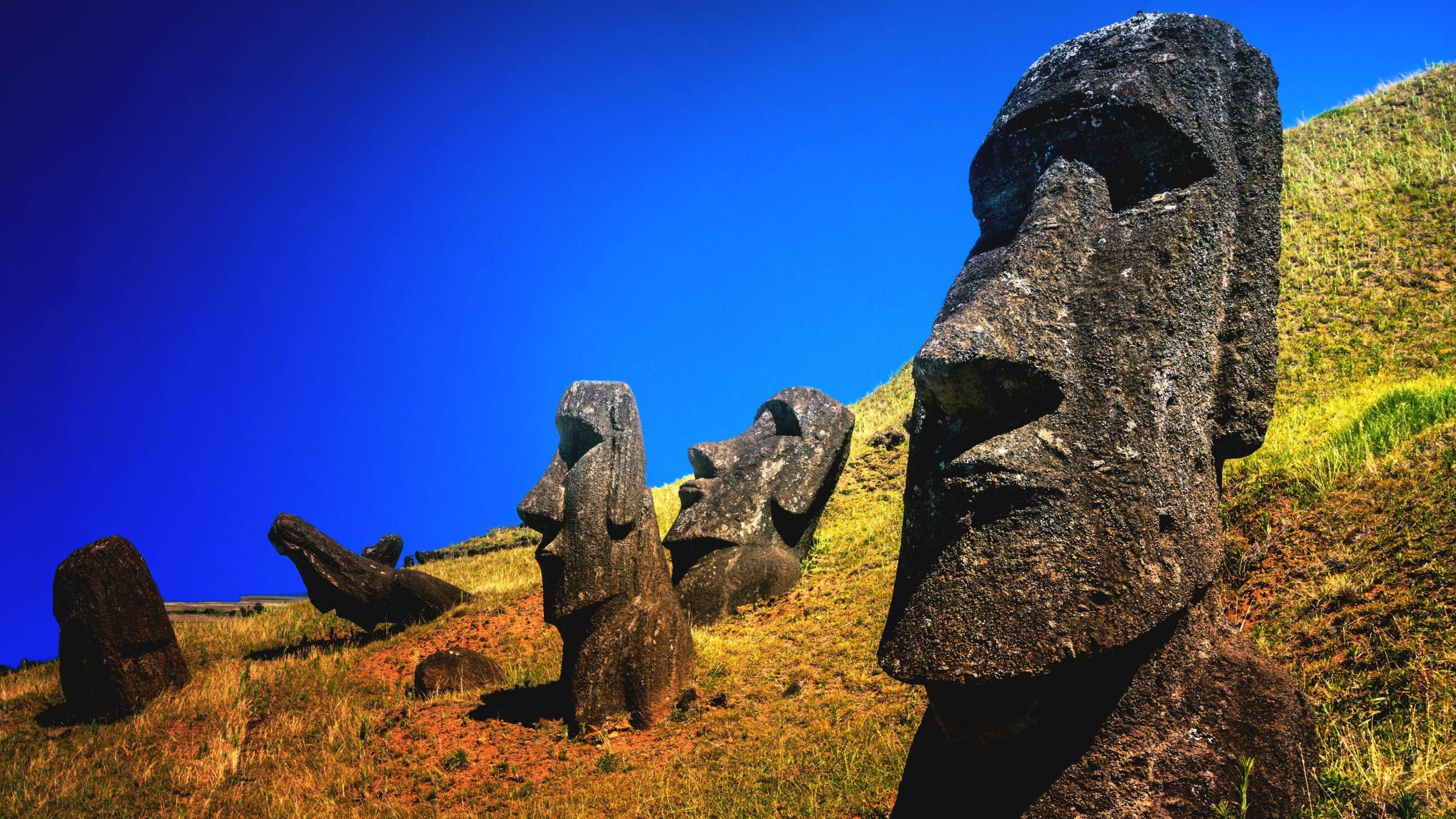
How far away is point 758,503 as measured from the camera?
12.9m

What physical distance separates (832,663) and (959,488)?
5630mm

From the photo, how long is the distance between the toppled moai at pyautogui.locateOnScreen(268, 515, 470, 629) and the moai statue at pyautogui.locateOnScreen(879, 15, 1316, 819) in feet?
37.0

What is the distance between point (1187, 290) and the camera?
3.64 m

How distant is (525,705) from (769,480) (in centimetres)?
514

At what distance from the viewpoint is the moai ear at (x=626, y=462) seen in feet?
28.8

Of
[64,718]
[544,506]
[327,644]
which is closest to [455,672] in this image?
[544,506]

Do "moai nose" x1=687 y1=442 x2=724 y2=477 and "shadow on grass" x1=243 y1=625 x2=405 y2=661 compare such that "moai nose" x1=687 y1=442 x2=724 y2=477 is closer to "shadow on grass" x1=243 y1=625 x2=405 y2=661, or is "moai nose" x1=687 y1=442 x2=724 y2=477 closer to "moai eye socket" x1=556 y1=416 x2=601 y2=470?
"moai eye socket" x1=556 y1=416 x2=601 y2=470

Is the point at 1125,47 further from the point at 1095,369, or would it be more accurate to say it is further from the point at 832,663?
the point at 832,663

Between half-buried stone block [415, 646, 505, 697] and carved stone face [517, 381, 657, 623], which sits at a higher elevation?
carved stone face [517, 381, 657, 623]

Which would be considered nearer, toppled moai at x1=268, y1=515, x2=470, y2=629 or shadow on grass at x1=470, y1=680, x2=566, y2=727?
shadow on grass at x1=470, y1=680, x2=566, y2=727

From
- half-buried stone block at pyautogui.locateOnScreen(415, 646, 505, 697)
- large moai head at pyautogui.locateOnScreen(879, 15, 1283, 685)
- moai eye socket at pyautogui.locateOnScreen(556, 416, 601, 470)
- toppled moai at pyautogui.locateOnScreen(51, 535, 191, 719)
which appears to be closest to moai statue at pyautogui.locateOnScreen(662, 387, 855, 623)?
half-buried stone block at pyautogui.locateOnScreen(415, 646, 505, 697)

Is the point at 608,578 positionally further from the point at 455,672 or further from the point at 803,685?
the point at 455,672

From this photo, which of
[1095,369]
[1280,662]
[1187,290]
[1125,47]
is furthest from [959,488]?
[1280,662]

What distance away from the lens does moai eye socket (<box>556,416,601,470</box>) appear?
9219 millimetres
